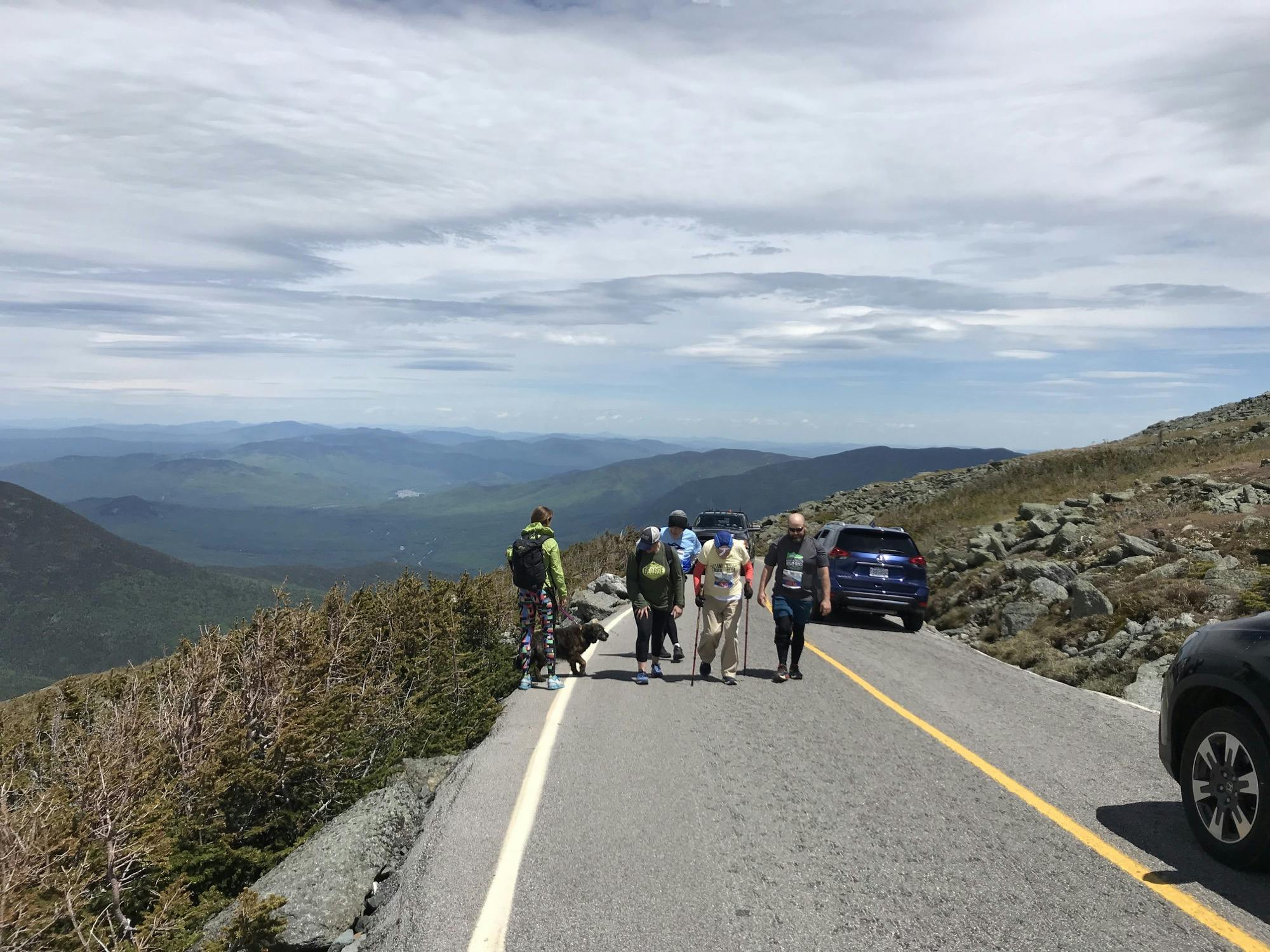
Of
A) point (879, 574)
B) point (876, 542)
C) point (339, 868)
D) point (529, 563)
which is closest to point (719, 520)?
point (876, 542)

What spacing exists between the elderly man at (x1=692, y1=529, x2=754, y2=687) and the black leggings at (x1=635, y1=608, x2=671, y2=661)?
57cm

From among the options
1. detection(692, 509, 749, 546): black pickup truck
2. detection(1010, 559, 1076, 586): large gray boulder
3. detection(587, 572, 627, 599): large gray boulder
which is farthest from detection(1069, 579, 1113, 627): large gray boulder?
detection(692, 509, 749, 546): black pickup truck

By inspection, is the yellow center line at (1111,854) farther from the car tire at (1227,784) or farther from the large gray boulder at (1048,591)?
the large gray boulder at (1048,591)

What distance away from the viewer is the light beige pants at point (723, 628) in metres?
9.96

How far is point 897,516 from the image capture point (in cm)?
3516

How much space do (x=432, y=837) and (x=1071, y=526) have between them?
56.8ft

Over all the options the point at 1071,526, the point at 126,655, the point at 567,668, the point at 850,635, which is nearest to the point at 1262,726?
the point at 567,668

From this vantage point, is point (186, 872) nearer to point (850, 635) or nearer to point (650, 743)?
point (650, 743)

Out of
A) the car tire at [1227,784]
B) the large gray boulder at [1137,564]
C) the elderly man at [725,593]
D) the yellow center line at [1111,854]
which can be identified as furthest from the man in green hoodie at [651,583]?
the large gray boulder at [1137,564]

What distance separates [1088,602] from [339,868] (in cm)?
1205

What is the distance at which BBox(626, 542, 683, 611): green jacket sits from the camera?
33.6 ft

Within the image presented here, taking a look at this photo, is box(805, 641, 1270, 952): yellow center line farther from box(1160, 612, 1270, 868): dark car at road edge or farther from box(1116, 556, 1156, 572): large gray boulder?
box(1116, 556, 1156, 572): large gray boulder

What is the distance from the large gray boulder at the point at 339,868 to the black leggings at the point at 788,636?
207 inches

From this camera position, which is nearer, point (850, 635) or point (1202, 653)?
point (1202, 653)
